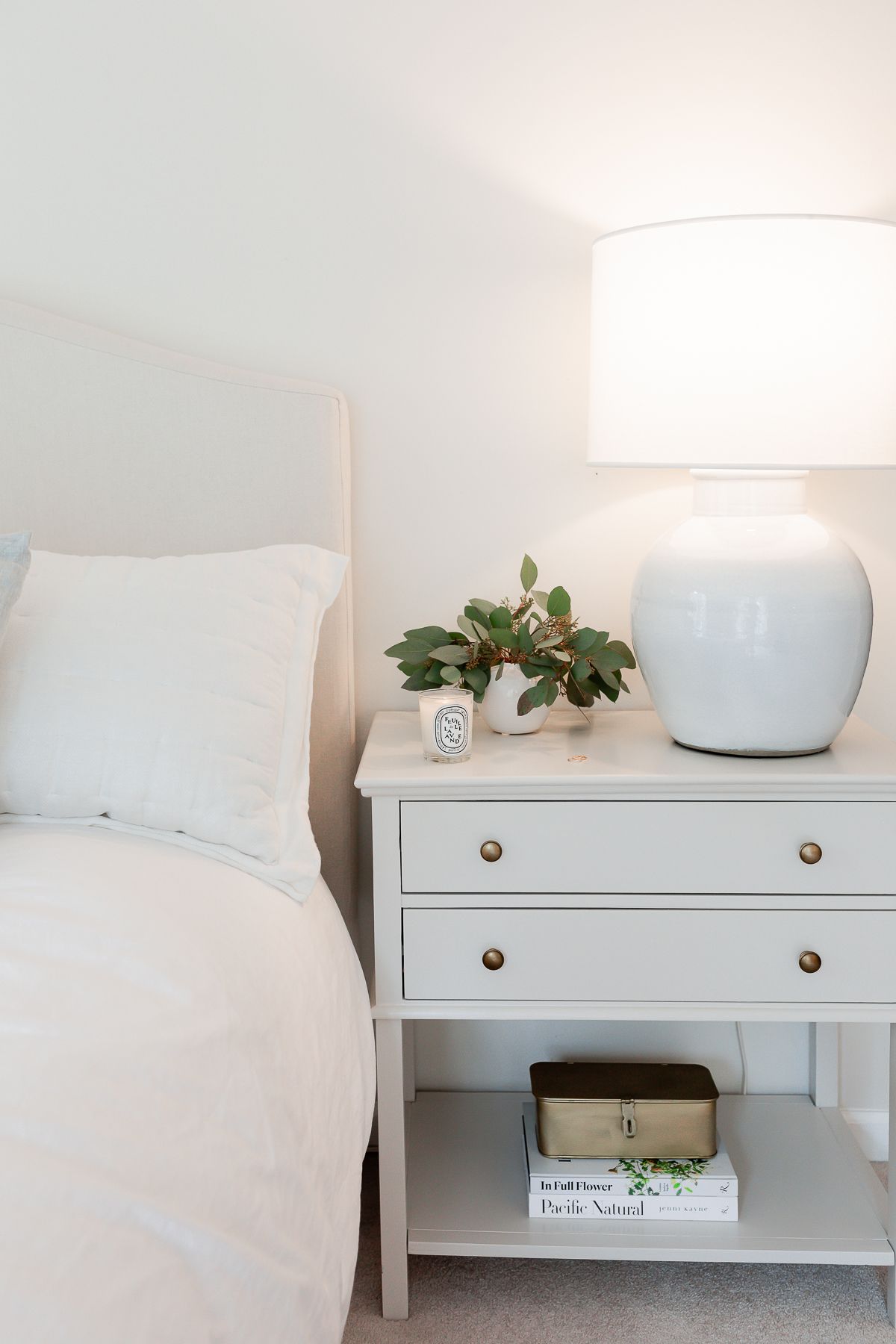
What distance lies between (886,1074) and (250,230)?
1.64 metres

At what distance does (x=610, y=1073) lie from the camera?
160 centimetres

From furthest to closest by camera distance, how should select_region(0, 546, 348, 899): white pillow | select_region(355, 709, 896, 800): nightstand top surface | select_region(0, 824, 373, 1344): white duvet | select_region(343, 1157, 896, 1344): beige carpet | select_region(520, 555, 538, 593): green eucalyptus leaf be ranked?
select_region(520, 555, 538, 593): green eucalyptus leaf < select_region(343, 1157, 896, 1344): beige carpet < select_region(355, 709, 896, 800): nightstand top surface < select_region(0, 546, 348, 899): white pillow < select_region(0, 824, 373, 1344): white duvet

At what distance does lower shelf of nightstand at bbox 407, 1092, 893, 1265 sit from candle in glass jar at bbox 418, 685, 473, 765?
0.62 meters

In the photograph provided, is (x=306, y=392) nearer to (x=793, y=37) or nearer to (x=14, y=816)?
(x=14, y=816)

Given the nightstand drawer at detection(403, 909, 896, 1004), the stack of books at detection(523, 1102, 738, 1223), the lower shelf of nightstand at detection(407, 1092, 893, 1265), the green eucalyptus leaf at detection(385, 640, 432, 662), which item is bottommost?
the lower shelf of nightstand at detection(407, 1092, 893, 1265)

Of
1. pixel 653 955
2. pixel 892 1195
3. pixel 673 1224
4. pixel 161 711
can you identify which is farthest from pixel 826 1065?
pixel 161 711

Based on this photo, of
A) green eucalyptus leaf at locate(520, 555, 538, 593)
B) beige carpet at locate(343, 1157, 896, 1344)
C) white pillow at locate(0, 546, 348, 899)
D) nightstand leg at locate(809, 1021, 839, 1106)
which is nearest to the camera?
white pillow at locate(0, 546, 348, 899)

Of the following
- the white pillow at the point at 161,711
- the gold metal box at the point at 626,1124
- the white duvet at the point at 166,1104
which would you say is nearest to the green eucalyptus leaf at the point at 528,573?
the white pillow at the point at 161,711

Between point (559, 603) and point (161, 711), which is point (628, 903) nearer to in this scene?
point (559, 603)

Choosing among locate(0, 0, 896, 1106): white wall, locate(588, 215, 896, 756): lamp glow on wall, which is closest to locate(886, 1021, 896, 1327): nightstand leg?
locate(588, 215, 896, 756): lamp glow on wall

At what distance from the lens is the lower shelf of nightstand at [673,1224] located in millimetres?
1417

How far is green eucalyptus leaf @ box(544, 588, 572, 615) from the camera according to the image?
1.50m

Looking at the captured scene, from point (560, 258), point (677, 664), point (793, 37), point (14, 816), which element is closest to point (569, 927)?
point (677, 664)

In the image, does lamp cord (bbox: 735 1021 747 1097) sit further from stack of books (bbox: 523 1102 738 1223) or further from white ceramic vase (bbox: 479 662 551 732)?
white ceramic vase (bbox: 479 662 551 732)
